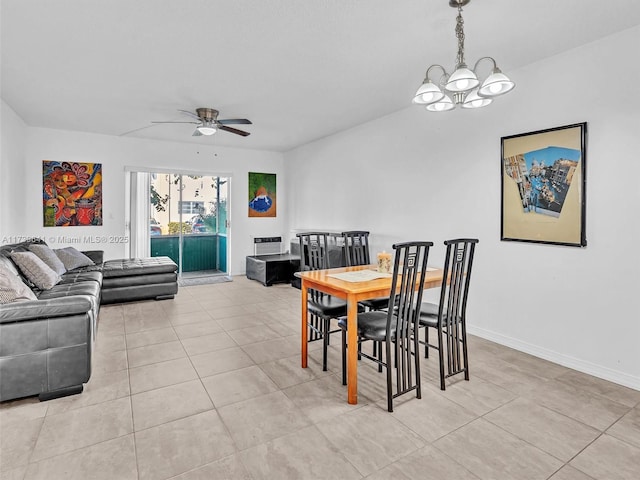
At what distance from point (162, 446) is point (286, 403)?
772mm

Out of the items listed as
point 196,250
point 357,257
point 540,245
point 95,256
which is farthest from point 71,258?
point 540,245

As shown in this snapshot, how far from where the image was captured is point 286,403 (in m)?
2.38

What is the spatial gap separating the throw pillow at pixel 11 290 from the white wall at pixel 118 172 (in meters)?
2.29

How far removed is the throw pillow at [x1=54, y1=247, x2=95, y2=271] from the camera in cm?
470

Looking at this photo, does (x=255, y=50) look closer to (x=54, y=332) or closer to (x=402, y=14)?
(x=402, y=14)

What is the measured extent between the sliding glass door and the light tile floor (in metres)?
4.04

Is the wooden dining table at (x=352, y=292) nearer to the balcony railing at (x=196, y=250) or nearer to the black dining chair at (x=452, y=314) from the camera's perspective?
the black dining chair at (x=452, y=314)

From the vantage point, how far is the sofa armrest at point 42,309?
2.29 m

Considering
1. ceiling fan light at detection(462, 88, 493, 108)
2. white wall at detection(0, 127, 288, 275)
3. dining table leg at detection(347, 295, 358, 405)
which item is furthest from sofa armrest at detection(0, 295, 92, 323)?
ceiling fan light at detection(462, 88, 493, 108)

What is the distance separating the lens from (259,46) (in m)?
2.88

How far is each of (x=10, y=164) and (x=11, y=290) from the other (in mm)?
2946

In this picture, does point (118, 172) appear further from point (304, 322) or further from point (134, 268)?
point (304, 322)

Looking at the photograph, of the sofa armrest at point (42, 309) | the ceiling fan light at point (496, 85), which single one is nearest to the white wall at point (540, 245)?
the ceiling fan light at point (496, 85)

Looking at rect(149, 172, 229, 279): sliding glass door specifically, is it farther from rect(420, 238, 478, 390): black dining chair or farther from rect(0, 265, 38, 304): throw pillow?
rect(420, 238, 478, 390): black dining chair
